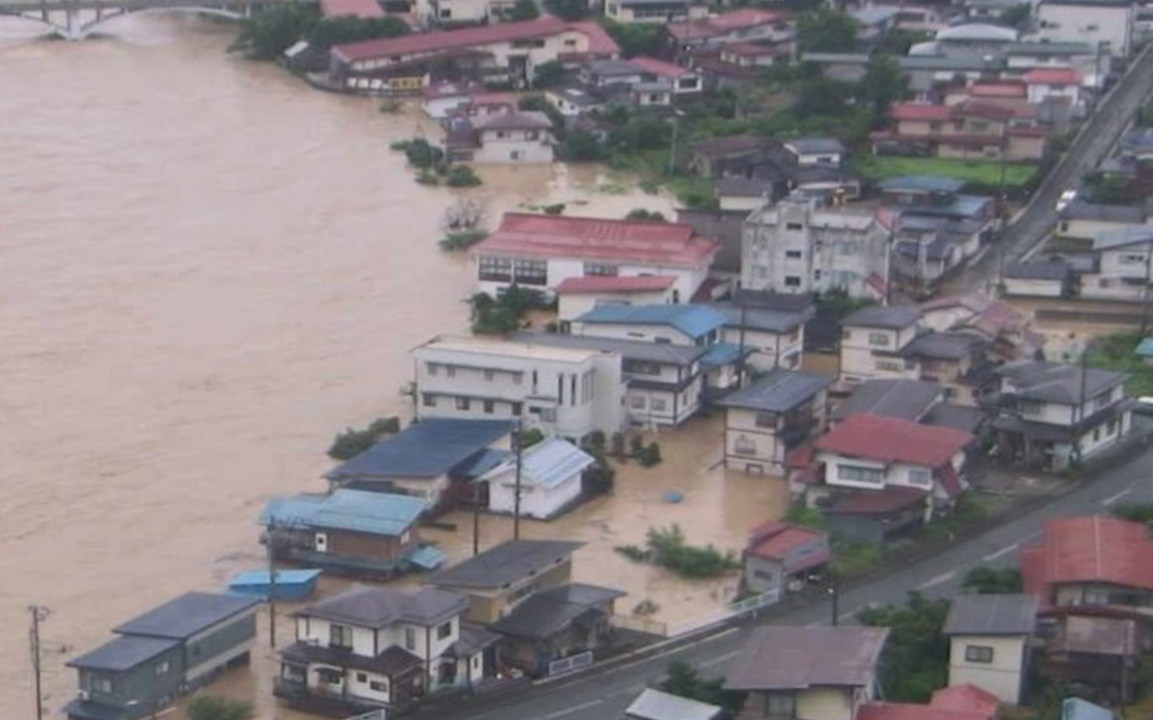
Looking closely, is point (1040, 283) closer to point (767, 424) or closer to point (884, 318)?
point (884, 318)

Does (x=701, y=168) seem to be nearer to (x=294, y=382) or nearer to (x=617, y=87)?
(x=617, y=87)

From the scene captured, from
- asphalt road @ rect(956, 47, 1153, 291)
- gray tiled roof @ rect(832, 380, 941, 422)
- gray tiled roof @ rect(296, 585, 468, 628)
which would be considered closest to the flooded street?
gray tiled roof @ rect(296, 585, 468, 628)

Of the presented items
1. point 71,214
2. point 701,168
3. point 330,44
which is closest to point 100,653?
point 71,214

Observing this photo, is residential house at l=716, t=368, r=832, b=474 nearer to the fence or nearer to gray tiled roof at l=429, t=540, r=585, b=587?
gray tiled roof at l=429, t=540, r=585, b=587

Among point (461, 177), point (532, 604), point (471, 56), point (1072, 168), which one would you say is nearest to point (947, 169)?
point (1072, 168)

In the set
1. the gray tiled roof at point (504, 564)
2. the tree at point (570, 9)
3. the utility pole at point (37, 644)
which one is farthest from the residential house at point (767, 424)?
the tree at point (570, 9)
